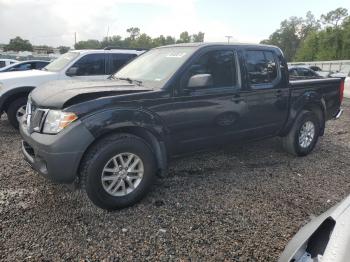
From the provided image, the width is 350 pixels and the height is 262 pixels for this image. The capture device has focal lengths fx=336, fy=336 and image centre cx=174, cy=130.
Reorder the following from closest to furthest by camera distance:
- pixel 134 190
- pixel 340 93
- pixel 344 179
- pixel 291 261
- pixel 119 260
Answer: pixel 291 261 < pixel 119 260 < pixel 134 190 < pixel 344 179 < pixel 340 93

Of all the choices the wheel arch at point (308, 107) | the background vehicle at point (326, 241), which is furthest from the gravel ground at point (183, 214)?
the background vehicle at point (326, 241)

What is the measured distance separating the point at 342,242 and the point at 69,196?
10.2ft

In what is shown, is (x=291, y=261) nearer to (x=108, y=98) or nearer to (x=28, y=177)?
(x=108, y=98)

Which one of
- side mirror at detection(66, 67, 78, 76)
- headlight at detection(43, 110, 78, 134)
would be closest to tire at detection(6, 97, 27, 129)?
side mirror at detection(66, 67, 78, 76)

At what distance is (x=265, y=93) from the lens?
485cm

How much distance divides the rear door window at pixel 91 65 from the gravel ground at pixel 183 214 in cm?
299

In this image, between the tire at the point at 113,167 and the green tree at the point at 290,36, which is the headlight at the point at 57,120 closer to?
the tire at the point at 113,167

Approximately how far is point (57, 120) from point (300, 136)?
13.3ft

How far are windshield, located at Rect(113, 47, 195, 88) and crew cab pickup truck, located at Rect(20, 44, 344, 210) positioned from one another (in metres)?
0.02

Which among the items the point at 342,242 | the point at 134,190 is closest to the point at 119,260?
the point at 134,190

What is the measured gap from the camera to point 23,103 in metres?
6.96

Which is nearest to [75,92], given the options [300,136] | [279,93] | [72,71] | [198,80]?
[198,80]

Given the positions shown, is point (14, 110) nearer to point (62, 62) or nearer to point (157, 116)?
point (62, 62)

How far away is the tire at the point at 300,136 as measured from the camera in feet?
18.2
